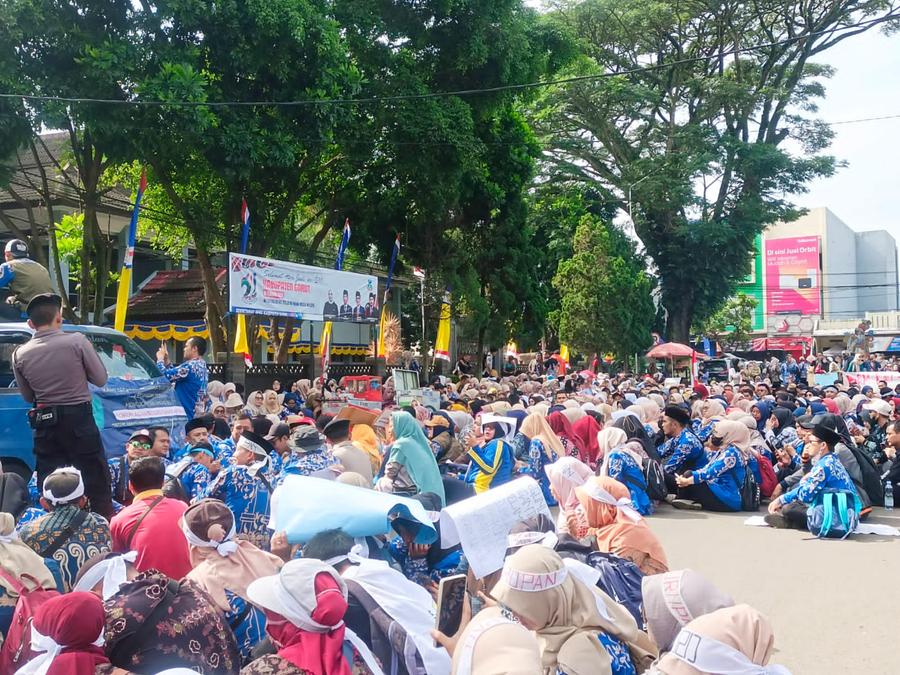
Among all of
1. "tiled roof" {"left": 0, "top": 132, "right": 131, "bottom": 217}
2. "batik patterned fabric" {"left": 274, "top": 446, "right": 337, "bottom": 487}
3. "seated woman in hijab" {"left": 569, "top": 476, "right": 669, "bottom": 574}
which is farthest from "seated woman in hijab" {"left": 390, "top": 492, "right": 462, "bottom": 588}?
"tiled roof" {"left": 0, "top": 132, "right": 131, "bottom": 217}

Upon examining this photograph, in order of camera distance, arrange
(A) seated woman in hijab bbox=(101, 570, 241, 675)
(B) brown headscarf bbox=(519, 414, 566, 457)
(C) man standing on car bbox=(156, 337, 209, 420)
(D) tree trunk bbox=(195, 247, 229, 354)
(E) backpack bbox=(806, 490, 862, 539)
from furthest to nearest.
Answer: (D) tree trunk bbox=(195, 247, 229, 354)
(B) brown headscarf bbox=(519, 414, 566, 457)
(C) man standing on car bbox=(156, 337, 209, 420)
(E) backpack bbox=(806, 490, 862, 539)
(A) seated woman in hijab bbox=(101, 570, 241, 675)

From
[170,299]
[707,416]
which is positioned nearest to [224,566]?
[707,416]

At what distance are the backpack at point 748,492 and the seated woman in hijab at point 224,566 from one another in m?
8.29

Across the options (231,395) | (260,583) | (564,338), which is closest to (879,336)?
(564,338)

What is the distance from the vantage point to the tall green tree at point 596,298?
31531 millimetres

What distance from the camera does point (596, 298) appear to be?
103 ft

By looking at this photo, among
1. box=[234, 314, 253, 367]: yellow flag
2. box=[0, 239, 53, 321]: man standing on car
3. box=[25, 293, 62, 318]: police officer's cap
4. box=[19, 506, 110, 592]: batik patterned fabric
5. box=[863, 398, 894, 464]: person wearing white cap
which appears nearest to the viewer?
box=[19, 506, 110, 592]: batik patterned fabric

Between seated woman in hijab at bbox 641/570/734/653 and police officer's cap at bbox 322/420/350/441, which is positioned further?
police officer's cap at bbox 322/420/350/441

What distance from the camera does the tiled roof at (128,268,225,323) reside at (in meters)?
24.8

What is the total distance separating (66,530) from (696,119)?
36.6m

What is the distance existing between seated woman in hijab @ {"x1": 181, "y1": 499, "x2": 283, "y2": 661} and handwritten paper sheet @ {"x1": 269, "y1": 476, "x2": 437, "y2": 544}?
29cm

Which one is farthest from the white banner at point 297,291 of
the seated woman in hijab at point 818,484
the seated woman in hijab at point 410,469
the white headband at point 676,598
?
the white headband at point 676,598

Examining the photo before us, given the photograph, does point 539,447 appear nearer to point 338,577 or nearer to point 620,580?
point 620,580

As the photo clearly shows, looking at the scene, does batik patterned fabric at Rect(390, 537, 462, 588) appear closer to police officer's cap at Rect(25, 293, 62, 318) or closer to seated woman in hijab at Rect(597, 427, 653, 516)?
police officer's cap at Rect(25, 293, 62, 318)
